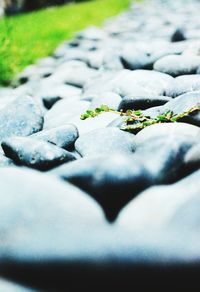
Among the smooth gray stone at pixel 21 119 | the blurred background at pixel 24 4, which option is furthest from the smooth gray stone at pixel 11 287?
the blurred background at pixel 24 4

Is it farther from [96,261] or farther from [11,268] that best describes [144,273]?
[11,268]

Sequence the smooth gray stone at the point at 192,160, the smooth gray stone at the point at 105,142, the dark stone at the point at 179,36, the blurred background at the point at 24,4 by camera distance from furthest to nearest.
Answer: the blurred background at the point at 24,4 → the dark stone at the point at 179,36 → the smooth gray stone at the point at 105,142 → the smooth gray stone at the point at 192,160

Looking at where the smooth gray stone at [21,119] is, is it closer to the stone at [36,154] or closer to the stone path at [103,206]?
the stone path at [103,206]

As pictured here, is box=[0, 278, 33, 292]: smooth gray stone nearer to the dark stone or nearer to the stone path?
the stone path

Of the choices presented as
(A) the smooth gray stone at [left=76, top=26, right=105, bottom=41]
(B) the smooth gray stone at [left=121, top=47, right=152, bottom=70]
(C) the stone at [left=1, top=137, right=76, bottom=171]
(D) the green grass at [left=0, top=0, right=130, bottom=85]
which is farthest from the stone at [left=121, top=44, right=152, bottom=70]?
(A) the smooth gray stone at [left=76, top=26, right=105, bottom=41]

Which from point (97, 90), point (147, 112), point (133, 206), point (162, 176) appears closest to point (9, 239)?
point (133, 206)

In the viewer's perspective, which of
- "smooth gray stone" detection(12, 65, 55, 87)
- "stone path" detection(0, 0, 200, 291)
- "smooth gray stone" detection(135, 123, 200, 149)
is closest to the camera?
"stone path" detection(0, 0, 200, 291)
